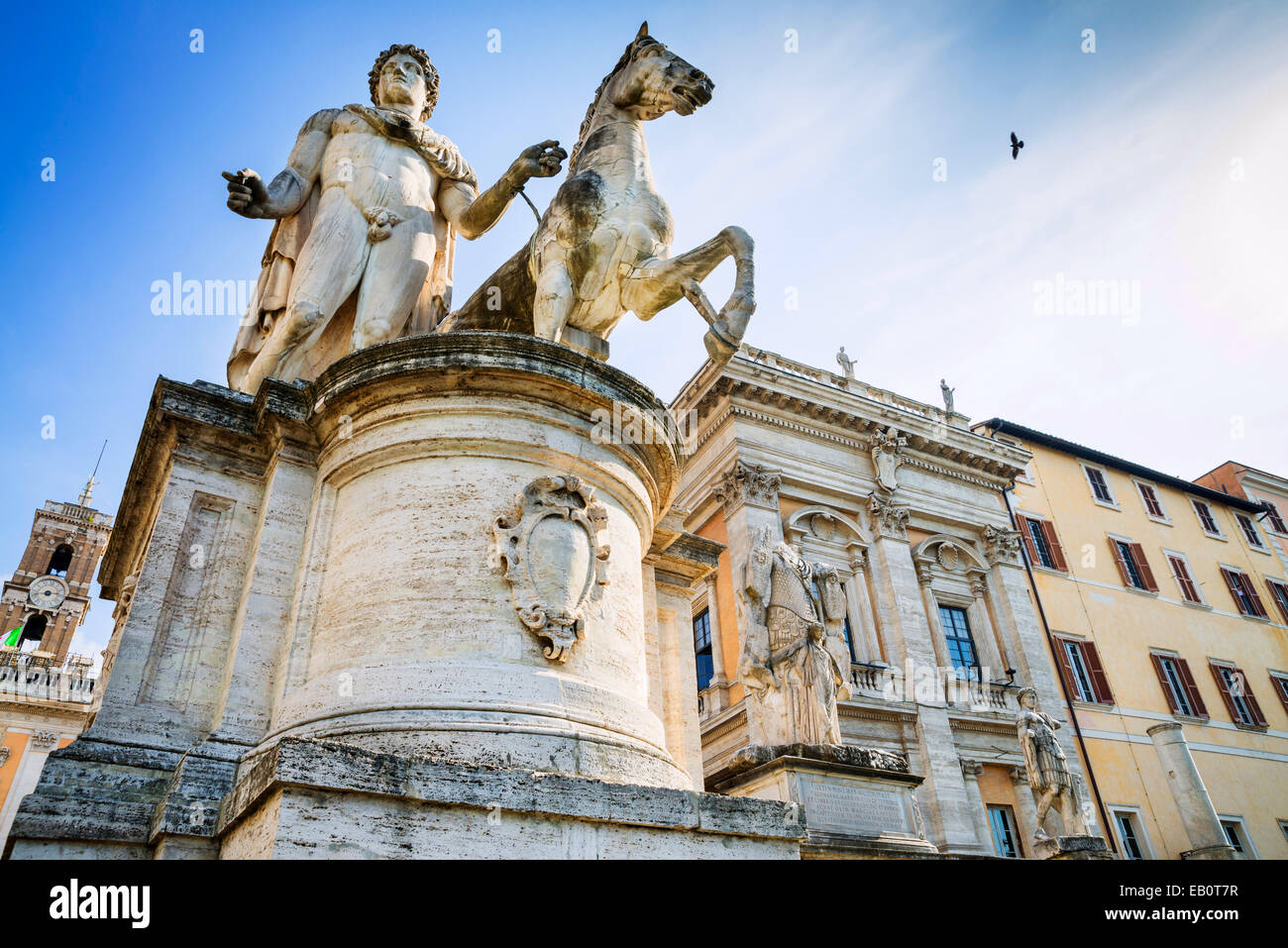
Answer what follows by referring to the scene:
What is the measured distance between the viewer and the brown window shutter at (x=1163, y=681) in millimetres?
27375

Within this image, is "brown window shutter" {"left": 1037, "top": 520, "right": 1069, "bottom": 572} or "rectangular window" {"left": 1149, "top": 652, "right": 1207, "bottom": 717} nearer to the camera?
"rectangular window" {"left": 1149, "top": 652, "right": 1207, "bottom": 717}

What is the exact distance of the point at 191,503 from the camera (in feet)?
15.4

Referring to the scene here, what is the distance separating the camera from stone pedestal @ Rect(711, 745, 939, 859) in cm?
615

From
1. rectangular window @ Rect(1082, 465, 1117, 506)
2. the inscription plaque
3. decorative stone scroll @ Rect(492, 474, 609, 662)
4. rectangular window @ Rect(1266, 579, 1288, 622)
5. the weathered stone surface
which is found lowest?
the weathered stone surface

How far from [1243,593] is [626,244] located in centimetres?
3659

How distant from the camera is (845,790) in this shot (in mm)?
6410

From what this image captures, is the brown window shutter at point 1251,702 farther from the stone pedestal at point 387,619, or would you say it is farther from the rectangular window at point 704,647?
the stone pedestal at point 387,619

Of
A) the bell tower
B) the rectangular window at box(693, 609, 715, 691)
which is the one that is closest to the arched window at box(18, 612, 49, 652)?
the bell tower

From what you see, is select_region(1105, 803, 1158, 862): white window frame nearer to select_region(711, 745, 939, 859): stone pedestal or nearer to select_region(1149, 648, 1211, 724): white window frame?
select_region(1149, 648, 1211, 724): white window frame

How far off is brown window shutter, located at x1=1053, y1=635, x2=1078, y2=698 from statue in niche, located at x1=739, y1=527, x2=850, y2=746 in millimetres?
20149

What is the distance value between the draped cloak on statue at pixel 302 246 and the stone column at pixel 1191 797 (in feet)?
76.2

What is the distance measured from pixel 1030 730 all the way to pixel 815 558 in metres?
8.44
